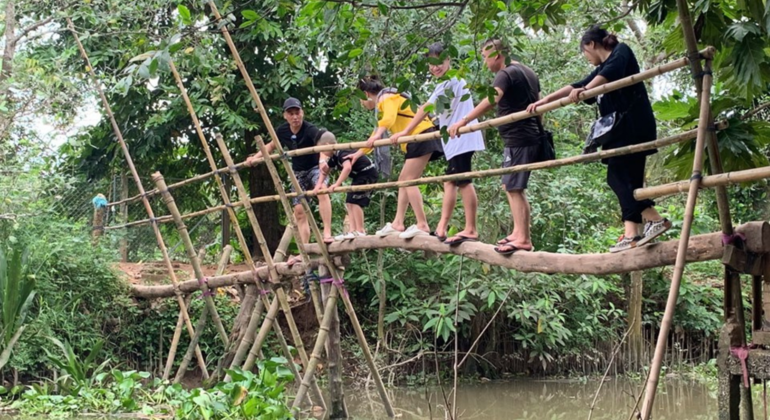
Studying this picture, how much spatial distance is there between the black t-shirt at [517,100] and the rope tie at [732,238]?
1454mm

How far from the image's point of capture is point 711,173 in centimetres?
327

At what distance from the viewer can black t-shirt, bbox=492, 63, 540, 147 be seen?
4.62 meters

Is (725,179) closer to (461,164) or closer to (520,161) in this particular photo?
(520,161)

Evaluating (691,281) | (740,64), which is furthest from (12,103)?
(691,281)

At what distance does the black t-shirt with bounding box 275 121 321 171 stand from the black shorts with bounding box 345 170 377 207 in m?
0.43

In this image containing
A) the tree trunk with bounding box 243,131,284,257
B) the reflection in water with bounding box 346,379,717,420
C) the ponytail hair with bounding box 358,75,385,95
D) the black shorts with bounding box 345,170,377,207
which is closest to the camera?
the ponytail hair with bounding box 358,75,385,95

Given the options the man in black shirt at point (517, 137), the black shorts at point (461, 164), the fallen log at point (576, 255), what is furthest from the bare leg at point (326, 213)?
the man in black shirt at point (517, 137)

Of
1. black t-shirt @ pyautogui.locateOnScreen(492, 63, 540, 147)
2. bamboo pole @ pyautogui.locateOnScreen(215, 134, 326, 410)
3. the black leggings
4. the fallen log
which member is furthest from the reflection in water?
the black leggings

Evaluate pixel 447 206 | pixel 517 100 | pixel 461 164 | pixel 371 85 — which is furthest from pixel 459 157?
pixel 371 85

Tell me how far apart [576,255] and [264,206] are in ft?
19.9

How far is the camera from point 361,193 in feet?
19.8

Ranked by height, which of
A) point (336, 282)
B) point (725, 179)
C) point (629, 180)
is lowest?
point (336, 282)

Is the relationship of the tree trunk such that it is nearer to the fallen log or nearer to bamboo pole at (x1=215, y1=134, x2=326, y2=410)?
the fallen log

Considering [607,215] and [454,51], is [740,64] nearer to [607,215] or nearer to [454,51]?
[454,51]
